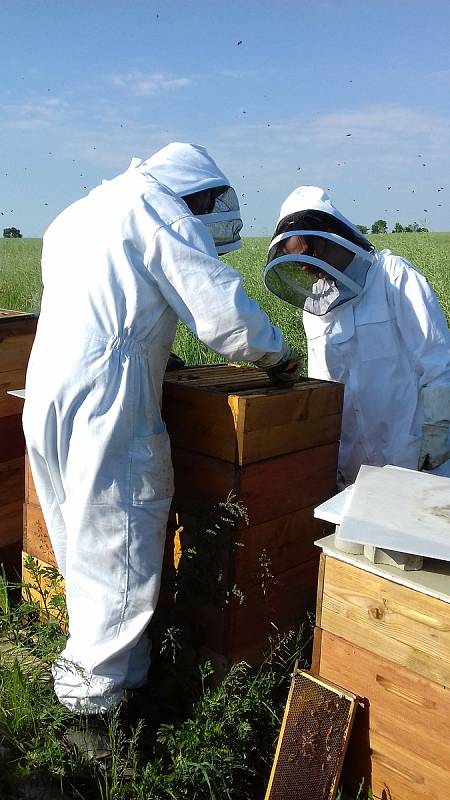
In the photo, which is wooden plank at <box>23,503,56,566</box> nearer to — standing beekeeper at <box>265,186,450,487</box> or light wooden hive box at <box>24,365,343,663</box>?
light wooden hive box at <box>24,365,343,663</box>

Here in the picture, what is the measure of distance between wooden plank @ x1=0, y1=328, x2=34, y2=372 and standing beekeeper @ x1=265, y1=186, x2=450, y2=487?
138 cm

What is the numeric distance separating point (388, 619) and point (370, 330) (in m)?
1.66

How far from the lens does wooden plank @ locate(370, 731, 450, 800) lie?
6.91 feet

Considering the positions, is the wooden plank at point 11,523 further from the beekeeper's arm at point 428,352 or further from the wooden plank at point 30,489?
the beekeeper's arm at point 428,352

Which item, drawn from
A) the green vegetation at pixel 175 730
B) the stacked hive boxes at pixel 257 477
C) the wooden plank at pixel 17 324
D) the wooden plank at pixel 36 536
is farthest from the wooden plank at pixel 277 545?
the wooden plank at pixel 17 324

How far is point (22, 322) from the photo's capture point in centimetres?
385

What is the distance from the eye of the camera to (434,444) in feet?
10.8

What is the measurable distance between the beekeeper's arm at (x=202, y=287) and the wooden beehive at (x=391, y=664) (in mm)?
781

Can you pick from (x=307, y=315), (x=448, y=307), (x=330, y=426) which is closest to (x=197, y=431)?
(x=330, y=426)

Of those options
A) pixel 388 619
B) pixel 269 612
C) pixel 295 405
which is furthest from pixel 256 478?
pixel 388 619

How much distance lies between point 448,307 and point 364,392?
5.78 metres

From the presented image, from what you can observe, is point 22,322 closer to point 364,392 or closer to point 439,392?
point 364,392

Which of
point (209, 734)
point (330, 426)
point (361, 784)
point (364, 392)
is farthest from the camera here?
point (364, 392)

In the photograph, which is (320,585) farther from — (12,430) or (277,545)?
(12,430)
